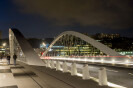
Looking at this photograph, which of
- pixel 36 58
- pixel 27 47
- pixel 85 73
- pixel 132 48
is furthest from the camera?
pixel 132 48

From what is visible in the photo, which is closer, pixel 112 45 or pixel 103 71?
pixel 103 71

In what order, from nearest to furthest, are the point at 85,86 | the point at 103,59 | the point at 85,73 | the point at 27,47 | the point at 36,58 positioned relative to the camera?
the point at 85,86 < the point at 85,73 < the point at 36,58 < the point at 27,47 < the point at 103,59

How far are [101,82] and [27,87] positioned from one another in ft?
11.2

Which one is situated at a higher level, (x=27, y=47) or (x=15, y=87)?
(x=27, y=47)

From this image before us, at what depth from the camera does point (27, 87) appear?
10047mm

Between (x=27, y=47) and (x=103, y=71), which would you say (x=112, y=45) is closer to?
(x=27, y=47)

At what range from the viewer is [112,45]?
637ft

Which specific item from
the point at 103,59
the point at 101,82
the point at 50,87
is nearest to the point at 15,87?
the point at 50,87

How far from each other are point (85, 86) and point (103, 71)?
1175 millimetres

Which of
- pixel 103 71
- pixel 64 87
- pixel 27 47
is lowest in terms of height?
pixel 64 87

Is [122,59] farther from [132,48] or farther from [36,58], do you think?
[132,48]

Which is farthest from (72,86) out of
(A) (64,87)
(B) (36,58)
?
(B) (36,58)

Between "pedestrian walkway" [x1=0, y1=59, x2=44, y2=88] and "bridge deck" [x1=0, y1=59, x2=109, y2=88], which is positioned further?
"pedestrian walkway" [x1=0, y1=59, x2=44, y2=88]

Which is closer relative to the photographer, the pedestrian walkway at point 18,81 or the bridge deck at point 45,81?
the bridge deck at point 45,81
